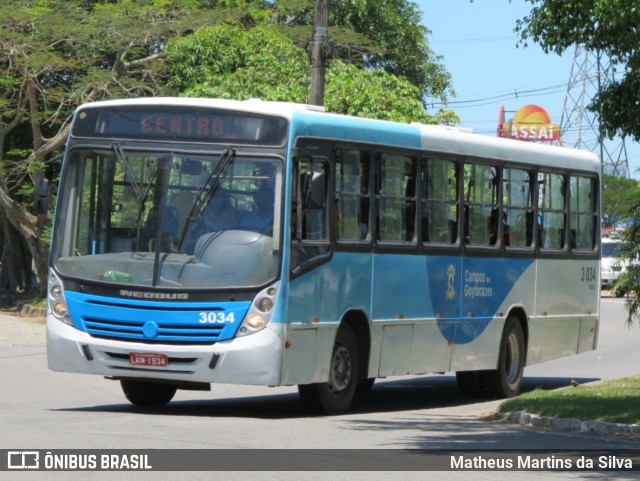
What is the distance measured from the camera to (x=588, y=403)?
48.3 ft

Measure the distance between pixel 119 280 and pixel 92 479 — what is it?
4.55 meters

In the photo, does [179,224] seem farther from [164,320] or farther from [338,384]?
[338,384]

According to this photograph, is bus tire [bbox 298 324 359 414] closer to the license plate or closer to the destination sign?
the license plate

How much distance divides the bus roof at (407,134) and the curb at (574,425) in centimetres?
331

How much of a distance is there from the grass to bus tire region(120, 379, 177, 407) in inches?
145

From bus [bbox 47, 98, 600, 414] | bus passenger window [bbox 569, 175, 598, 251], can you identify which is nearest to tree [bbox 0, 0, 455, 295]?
bus passenger window [bbox 569, 175, 598, 251]

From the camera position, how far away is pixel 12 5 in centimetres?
3409

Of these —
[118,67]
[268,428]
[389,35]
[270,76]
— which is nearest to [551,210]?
[268,428]

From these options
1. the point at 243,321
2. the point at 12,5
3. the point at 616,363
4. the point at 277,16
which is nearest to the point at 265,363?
the point at 243,321

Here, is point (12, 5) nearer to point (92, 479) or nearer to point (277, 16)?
point (277, 16)

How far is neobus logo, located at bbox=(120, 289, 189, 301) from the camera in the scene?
13.1 metres

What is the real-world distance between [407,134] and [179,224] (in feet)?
11.3


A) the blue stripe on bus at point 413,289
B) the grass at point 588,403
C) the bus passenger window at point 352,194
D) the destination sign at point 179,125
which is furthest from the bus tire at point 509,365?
the destination sign at point 179,125

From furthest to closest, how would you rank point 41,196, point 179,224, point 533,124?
1. point 533,124
2. point 41,196
3. point 179,224
